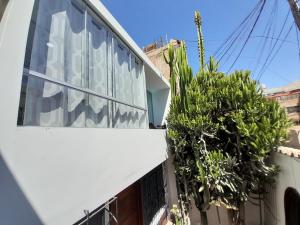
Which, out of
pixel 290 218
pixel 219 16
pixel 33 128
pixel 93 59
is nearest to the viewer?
pixel 33 128

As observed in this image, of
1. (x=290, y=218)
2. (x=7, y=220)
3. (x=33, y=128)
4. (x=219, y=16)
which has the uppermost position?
(x=219, y=16)

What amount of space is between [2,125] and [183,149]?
5.45 metres

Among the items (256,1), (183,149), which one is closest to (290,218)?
(183,149)

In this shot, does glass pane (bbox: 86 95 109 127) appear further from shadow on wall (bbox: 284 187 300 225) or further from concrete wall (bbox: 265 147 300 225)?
shadow on wall (bbox: 284 187 300 225)

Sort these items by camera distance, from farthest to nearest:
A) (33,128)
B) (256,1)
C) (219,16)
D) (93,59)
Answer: (219,16) → (256,1) → (93,59) → (33,128)

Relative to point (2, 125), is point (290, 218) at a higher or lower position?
lower

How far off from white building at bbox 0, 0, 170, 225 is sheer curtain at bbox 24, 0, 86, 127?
1 cm

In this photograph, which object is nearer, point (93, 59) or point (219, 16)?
point (93, 59)

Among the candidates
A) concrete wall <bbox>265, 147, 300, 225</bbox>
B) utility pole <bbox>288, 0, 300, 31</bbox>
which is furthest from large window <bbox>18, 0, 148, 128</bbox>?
→ utility pole <bbox>288, 0, 300, 31</bbox>

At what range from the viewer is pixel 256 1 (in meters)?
8.09

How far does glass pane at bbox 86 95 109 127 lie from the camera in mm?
3105

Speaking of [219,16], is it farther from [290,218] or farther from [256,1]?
[290,218]

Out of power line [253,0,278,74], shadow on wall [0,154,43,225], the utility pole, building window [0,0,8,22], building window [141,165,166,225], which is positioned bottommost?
building window [141,165,166,225]

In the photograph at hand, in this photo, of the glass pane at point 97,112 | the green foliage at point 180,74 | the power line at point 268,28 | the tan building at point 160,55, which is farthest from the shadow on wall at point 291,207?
the tan building at point 160,55
